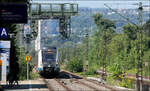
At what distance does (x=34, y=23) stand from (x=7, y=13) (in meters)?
24.0

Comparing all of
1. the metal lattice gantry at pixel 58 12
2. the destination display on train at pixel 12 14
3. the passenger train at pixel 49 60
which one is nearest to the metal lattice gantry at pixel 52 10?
the metal lattice gantry at pixel 58 12

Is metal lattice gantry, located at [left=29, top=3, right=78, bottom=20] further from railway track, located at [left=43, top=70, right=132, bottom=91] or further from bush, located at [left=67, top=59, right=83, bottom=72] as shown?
bush, located at [left=67, top=59, right=83, bottom=72]

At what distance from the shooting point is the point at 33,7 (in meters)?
48.2

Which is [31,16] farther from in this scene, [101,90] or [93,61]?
[93,61]

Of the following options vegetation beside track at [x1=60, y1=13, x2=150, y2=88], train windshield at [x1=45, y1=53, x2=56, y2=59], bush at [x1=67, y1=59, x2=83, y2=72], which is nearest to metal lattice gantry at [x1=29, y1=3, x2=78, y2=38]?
train windshield at [x1=45, y1=53, x2=56, y2=59]

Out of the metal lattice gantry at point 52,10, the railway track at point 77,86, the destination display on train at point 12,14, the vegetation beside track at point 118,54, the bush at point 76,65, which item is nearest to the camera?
the destination display on train at point 12,14

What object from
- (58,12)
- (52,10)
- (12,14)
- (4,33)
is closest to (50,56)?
(58,12)

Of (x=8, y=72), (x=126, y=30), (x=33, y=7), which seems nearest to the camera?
(x=8, y=72)

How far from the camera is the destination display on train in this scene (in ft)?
89.8

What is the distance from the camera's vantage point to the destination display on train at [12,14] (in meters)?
27.4

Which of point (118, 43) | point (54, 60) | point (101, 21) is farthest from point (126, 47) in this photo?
point (101, 21)

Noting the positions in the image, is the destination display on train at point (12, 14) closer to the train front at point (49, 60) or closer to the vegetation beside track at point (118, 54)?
the vegetation beside track at point (118, 54)

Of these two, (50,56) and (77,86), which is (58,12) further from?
(77,86)

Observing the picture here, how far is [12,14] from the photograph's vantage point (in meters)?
27.4
